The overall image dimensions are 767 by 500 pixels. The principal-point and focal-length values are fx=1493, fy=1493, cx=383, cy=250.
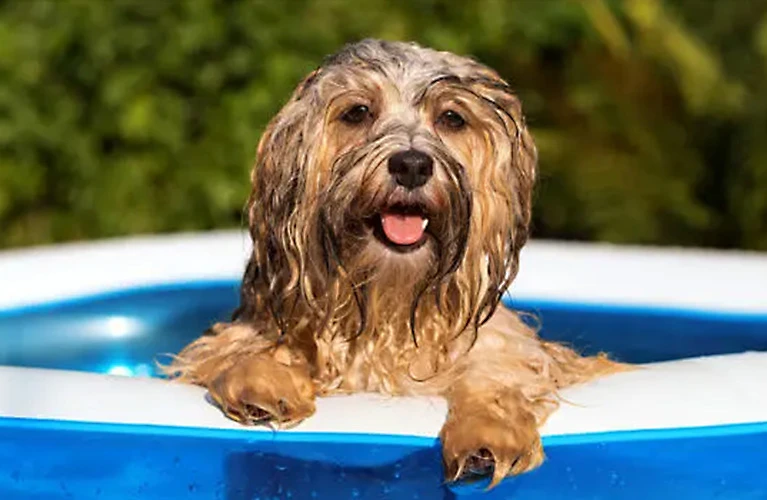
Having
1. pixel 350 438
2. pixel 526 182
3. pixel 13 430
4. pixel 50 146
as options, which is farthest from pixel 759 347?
pixel 50 146

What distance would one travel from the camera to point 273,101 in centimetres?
827

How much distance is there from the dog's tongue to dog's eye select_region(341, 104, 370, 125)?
0.33m

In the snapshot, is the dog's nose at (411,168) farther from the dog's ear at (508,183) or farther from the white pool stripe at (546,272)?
the white pool stripe at (546,272)

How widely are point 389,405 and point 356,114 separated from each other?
0.79 metres

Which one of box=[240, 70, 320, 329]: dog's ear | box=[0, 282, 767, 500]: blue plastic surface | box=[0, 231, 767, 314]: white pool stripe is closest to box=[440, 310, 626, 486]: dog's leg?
box=[0, 282, 767, 500]: blue plastic surface

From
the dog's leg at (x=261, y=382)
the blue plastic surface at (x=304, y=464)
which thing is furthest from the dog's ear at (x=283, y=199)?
the blue plastic surface at (x=304, y=464)

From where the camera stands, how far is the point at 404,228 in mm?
3848

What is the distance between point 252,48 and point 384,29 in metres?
0.75

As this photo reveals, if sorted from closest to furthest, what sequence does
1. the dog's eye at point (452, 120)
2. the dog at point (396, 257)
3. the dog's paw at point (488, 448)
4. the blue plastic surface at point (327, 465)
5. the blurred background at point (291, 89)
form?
the dog's paw at point (488, 448)
the dog at point (396, 257)
the blue plastic surface at point (327, 465)
the dog's eye at point (452, 120)
the blurred background at point (291, 89)

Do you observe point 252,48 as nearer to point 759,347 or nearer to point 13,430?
point 759,347

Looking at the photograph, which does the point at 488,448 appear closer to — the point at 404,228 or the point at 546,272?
the point at 404,228

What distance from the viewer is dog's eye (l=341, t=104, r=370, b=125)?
13.1 ft

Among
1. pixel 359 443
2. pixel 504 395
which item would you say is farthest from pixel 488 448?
pixel 359 443

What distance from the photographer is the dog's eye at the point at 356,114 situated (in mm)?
4000
